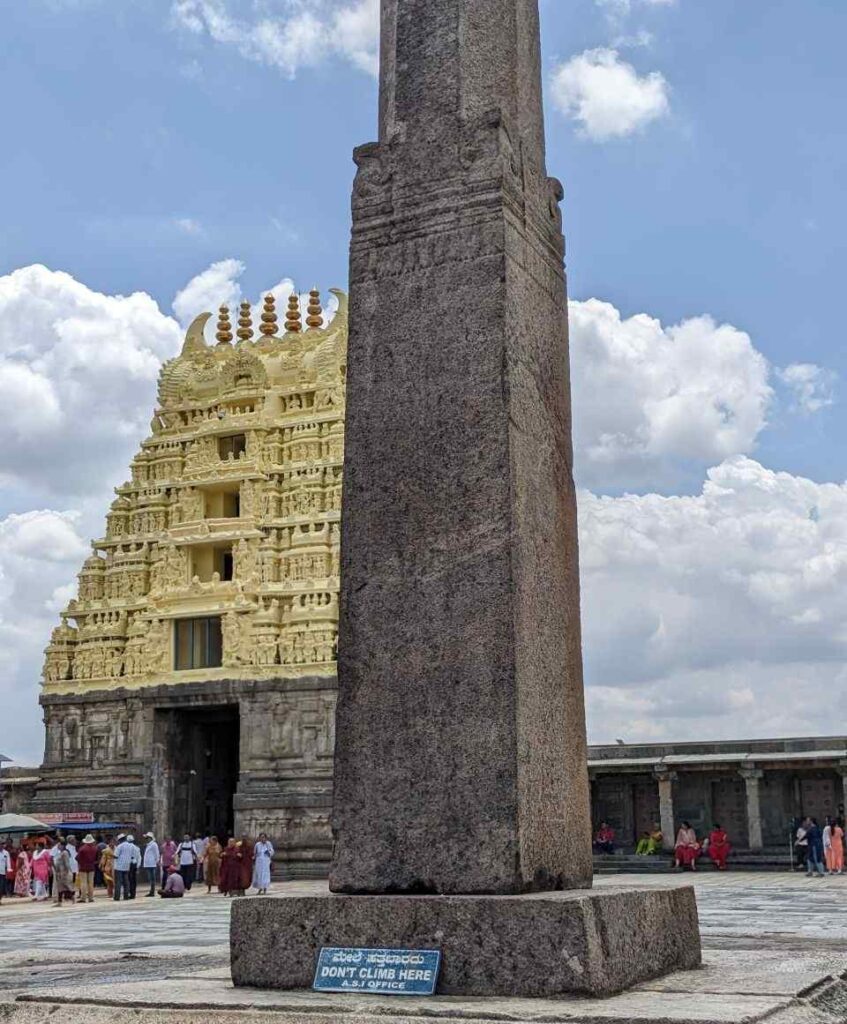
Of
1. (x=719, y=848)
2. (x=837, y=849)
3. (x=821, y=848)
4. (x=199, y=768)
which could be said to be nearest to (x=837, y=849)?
(x=837, y=849)

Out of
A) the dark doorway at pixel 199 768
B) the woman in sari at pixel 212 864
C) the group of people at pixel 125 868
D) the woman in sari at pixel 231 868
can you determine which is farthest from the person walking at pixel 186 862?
the dark doorway at pixel 199 768

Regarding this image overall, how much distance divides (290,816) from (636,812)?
9.07m

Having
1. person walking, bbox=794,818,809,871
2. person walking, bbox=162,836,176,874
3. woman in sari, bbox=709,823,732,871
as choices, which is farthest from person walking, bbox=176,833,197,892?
person walking, bbox=794,818,809,871

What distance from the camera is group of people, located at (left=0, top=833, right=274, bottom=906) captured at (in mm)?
26016

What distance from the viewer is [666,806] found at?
3281 cm

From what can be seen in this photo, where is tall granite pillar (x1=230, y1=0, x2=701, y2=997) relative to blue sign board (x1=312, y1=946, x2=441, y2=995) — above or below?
above

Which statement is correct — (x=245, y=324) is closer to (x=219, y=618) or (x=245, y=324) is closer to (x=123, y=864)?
(x=219, y=618)

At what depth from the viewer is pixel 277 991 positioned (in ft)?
17.9

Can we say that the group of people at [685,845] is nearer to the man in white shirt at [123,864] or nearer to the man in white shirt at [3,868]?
the man in white shirt at [123,864]

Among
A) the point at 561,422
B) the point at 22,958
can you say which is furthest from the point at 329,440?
the point at 561,422

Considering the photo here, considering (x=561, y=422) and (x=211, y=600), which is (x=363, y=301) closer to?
(x=561, y=422)

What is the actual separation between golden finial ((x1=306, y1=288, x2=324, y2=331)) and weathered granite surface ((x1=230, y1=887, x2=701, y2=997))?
36.4m

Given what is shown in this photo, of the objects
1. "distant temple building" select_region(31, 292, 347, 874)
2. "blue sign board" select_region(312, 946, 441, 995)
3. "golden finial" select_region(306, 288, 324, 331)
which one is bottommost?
"blue sign board" select_region(312, 946, 441, 995)

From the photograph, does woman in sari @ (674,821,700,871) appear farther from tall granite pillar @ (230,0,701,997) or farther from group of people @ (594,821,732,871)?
tall granite pillar @ (230,0,701,997)
